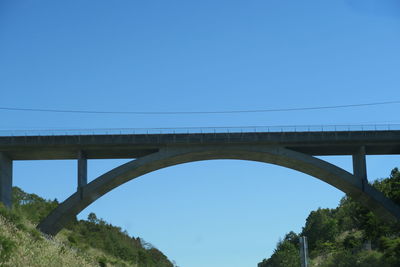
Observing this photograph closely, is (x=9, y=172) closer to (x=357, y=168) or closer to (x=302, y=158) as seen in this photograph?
(x=302, y=158)

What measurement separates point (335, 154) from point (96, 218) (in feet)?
149

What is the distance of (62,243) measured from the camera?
31500 millimetres

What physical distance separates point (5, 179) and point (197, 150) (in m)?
13.9

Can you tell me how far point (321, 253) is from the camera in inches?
2889

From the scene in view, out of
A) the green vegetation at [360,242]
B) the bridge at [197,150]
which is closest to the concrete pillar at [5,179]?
the bridge at [197,150]

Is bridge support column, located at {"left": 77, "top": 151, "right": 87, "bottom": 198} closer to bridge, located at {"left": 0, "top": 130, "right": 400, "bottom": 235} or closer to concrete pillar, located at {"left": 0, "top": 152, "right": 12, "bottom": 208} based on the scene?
bridge, located at {"left": 0, "top": 130, "right": 400, "bottom": 235}

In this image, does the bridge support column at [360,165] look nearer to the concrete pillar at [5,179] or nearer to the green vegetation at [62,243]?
Result: the green vegetation at [62,243]

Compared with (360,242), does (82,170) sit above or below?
above

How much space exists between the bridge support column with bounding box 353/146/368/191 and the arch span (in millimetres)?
441

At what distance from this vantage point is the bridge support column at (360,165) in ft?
153

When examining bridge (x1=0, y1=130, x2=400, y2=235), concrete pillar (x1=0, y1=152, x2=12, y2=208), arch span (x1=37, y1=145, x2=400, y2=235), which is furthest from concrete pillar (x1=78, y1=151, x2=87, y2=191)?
concrete pillar (x1=0, y1=152, x2=12, y2=208)

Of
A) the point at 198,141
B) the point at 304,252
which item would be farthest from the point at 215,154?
the point at 304,252

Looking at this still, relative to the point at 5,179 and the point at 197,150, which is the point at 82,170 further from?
the point at 197,150

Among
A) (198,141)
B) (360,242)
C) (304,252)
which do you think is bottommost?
(304,252)
